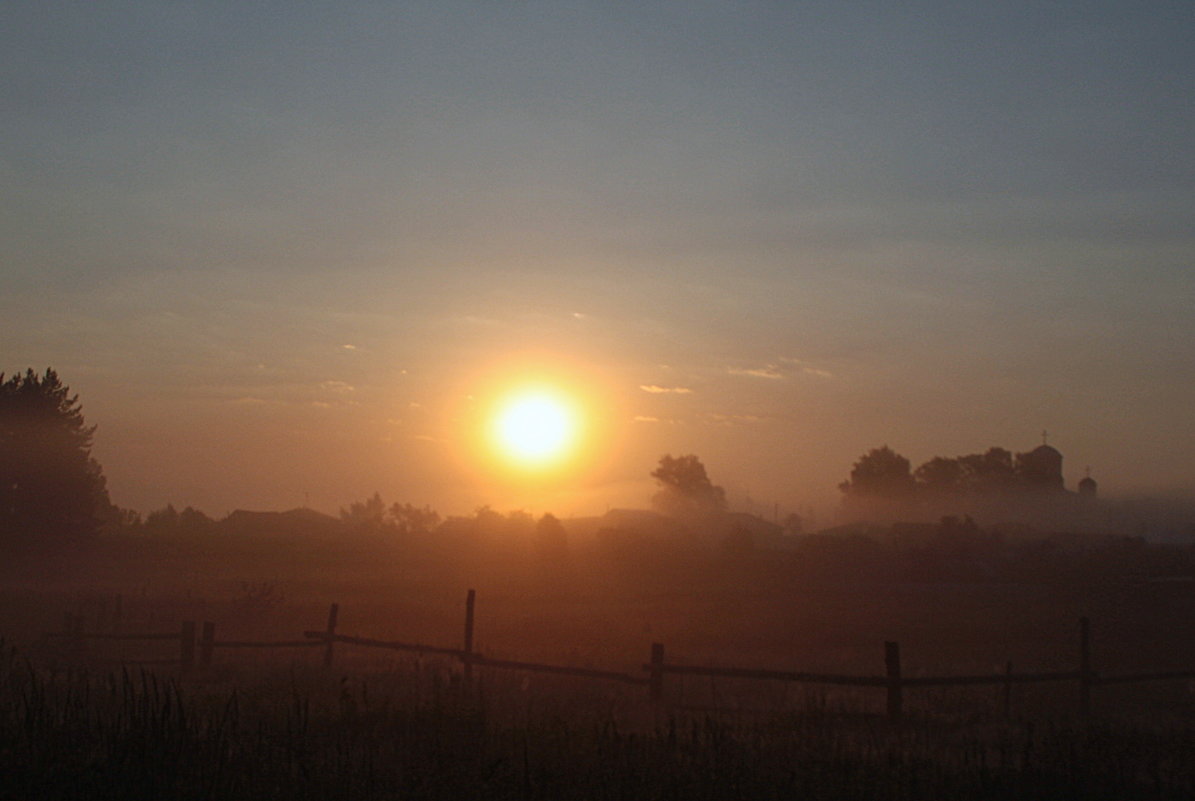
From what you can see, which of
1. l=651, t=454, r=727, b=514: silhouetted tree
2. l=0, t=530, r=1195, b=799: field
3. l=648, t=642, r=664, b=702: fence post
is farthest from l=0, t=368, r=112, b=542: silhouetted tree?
l=651, t=454, r=727, b=514: silhouetted tree

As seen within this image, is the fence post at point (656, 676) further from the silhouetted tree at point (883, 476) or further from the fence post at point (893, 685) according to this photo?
the silhouetted tree at point (883, 476)

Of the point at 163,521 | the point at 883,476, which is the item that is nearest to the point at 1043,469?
the point at 883,476

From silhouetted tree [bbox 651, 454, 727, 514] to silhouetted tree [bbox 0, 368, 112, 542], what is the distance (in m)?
88.8

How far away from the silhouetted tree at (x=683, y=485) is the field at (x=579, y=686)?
62.1 metres

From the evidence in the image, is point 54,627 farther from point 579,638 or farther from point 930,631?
point 930,631

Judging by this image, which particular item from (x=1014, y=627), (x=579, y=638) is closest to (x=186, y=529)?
(x=579, y=638)

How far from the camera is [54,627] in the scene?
114 feet

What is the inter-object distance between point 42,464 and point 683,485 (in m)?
93.8

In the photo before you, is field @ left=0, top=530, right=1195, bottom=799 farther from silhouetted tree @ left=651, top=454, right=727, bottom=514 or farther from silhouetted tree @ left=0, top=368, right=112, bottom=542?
silhouetted tree @ left=651, top=454, right=727, bottom=514

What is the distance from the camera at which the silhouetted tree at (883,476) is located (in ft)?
416

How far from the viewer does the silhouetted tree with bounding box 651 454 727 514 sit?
140m

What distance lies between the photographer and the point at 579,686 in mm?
20641

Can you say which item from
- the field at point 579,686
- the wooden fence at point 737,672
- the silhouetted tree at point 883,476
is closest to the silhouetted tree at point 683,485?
the silhouetted tree at point 883,476

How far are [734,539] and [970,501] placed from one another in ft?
219
